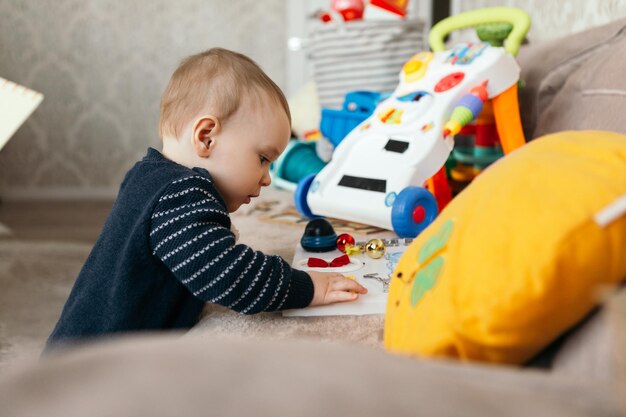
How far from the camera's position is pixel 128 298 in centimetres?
89

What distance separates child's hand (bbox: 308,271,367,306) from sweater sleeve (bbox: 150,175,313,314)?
0.04ft

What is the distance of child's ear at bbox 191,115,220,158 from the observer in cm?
100

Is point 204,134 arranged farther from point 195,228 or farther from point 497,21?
point 497,21

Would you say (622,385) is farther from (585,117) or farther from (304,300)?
(585,117)

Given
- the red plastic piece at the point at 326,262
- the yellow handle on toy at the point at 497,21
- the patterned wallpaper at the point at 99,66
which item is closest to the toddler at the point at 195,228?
the red plastic piece at the point at 326,262

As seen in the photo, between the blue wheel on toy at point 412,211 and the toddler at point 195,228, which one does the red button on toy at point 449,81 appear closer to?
the blue wheel on toy at point 412,211

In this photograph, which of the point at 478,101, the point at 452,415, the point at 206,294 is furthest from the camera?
the point at 478,101

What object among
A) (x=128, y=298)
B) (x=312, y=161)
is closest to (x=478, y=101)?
(x=312, y=161)

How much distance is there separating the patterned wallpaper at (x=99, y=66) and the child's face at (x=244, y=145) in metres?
2.59

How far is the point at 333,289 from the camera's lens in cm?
90

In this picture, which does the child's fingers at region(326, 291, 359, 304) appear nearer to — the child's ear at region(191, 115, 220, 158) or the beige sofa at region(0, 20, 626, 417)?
the child's ear at region(191, 115, 220, 158)

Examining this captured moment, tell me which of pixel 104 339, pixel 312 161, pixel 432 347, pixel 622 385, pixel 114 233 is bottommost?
pixel 312 161

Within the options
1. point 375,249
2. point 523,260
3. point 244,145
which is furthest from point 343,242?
point 523,260

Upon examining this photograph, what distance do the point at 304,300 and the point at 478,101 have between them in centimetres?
73
